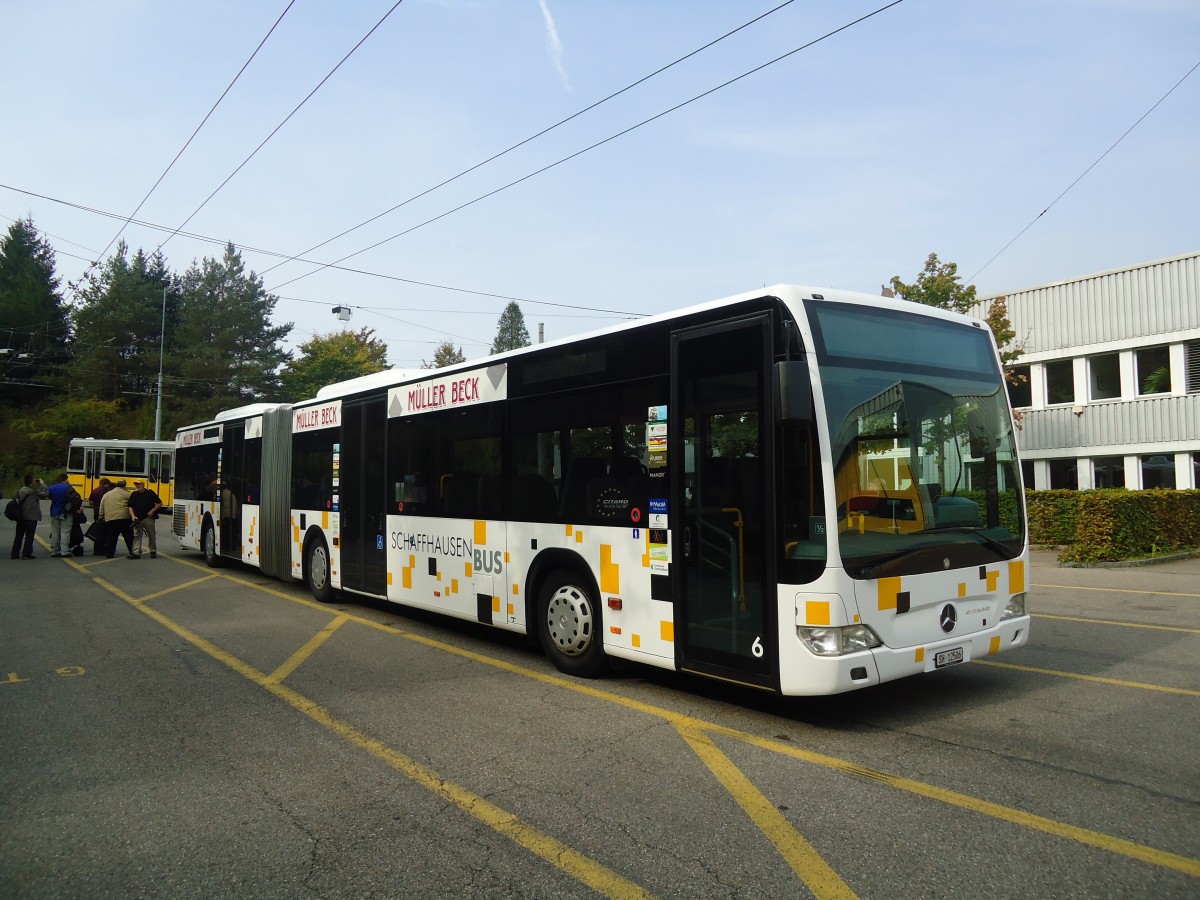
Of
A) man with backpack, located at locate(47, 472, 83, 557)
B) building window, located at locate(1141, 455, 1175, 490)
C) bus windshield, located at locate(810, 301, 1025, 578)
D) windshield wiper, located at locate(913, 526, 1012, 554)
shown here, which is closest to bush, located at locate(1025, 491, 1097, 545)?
building window, located at locate(1141, 455, 1175, 490)

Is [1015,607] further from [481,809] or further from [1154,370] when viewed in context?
[1154,370]

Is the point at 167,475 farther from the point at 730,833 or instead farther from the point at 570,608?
the point at 730,833

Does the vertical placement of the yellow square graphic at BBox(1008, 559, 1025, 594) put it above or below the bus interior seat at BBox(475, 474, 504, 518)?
below

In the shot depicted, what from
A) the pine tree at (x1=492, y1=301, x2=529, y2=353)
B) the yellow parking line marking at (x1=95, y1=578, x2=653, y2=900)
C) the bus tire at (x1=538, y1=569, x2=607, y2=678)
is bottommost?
the yellow parking line marking at (x1=95, y1=578, x2=653, y2=900)

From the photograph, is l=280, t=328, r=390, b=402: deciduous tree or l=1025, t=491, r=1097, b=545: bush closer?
l=1025, t=491, r=1097, b=545: bush

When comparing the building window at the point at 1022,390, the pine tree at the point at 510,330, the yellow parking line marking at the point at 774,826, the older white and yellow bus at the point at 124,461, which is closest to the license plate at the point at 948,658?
the yellow parking line marking at the point at 774,826

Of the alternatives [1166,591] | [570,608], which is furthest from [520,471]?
[1166,591]

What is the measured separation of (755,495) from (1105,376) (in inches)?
967

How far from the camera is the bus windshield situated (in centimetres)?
546

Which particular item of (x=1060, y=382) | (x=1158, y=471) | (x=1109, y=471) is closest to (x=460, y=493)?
(x=1158, y=471)

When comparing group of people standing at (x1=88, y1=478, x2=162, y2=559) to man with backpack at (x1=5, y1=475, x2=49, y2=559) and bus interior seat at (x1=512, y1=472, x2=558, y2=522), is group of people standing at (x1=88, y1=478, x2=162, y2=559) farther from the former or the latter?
bus interior seat at (x1=512, y1=472, x2=558, y2=522)

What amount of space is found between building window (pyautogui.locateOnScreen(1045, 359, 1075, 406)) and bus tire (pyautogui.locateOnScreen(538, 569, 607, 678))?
2368 cm

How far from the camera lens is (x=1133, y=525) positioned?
17.0 m

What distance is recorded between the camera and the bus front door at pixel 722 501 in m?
5.56
